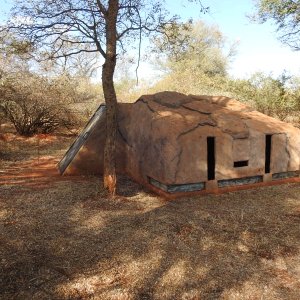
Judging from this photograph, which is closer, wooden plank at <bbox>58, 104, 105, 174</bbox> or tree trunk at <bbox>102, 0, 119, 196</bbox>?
tree trunk at <bbox>102, 0, 119, 196</bbox>

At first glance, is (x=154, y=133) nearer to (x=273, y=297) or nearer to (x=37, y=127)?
(x=273, y=297)

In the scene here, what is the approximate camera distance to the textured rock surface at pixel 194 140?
7.34 meters

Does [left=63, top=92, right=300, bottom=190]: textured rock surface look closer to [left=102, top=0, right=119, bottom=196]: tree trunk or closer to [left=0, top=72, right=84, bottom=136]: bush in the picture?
[left=102, top=0, right=119, bottom=196]: tree trunk

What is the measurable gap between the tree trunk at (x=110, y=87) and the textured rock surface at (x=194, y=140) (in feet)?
3.09

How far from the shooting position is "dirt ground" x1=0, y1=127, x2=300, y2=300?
4082mm

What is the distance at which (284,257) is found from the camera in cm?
485

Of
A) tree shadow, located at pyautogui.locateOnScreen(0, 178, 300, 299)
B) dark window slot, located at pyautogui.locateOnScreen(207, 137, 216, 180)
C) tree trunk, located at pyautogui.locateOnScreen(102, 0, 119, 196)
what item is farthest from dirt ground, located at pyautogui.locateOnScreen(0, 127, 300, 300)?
dark window slot, located at pyautogui.locateOnScreen(207, 137, 216, 180)

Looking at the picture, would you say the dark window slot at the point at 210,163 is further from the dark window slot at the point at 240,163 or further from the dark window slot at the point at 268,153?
the dark window slot at the point at 268,153

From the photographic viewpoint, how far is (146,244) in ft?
17.0

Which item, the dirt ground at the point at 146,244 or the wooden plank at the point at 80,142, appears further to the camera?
the wooden plank at the point at 80,142

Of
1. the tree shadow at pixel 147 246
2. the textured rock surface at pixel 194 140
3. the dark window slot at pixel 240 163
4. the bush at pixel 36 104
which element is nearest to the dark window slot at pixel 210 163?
the textured rock surface at pixel 194 140

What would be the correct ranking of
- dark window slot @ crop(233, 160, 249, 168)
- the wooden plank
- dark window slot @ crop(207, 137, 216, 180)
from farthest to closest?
the wooden plank, dark window slot @ crop(233, 160, 249, 168), dark window slot @ crop(207, 137, 216, 180)

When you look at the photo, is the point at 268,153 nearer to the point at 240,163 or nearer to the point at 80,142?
the point at 240,163

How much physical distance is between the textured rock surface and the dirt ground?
0.58m
